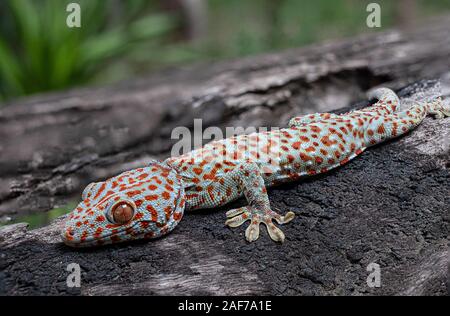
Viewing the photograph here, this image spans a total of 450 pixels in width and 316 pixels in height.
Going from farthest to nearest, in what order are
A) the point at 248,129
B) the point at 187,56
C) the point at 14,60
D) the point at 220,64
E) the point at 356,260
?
the point at 187,56 < the point at 14,60 < the point at 220,64 < the point at 248,129 < the point at 356,260

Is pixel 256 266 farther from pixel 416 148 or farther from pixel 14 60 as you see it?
pixel 14 60

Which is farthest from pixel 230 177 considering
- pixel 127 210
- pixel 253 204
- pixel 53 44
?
pixel 53 44

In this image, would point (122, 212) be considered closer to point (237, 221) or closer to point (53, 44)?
point (237, 221)

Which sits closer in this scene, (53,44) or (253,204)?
(253,204)

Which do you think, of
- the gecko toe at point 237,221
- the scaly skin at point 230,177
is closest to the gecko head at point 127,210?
the scaly skin at point 230,177

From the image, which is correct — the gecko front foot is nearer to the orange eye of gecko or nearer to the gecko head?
the gecko head
